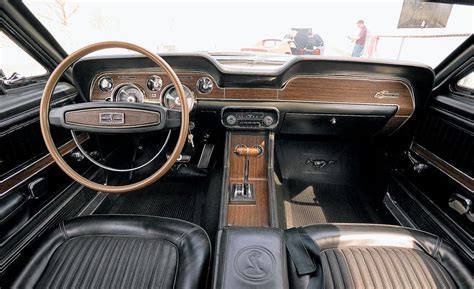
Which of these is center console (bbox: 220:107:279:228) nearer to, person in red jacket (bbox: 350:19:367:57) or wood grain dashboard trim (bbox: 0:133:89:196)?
wood grain dashboard trim (bbox: 0:133:89:196)

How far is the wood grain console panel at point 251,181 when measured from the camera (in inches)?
58.2

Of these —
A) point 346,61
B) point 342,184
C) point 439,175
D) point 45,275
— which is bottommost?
point 342,184

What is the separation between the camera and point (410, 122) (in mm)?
1807

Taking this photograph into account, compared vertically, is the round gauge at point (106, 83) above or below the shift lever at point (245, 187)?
above

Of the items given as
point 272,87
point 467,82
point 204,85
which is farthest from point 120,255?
point 467,82

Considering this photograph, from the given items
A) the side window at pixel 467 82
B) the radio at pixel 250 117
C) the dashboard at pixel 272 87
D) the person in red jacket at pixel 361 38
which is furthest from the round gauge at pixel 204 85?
the person in red jacket at pixel 361 38

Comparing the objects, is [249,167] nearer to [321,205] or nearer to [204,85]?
[204,85]

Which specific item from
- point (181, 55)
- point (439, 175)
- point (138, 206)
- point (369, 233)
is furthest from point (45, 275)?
point (439, 175)

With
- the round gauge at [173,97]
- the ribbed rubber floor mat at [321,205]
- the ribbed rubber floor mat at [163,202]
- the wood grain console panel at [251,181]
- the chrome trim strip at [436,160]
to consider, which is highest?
the round gauge at [173,97]

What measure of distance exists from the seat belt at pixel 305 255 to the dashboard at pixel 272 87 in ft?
2.65

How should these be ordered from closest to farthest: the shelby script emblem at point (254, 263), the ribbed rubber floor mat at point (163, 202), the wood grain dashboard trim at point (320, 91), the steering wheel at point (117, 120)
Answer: the shelby script emblem at point (254, 263) < the steering wheel at point (117, 120) < the wood grain dashboard trim at point (320, 91) < the ribbed rubber floor mat at point (163, 202)

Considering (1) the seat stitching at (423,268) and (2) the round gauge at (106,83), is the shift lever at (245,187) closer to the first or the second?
(1) the seat stitching at (423,268)

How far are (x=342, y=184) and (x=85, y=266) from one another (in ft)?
6.79

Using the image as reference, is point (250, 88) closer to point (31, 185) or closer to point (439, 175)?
point (439, 175)
